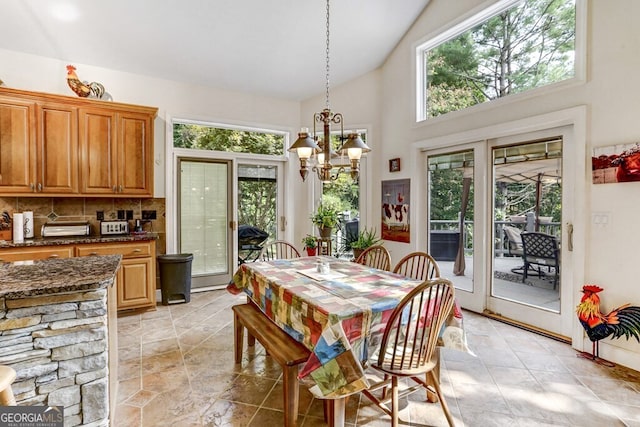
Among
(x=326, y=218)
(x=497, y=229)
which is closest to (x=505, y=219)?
(x=497, y=229)

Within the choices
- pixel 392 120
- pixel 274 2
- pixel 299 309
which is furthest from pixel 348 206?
pixel 299 309

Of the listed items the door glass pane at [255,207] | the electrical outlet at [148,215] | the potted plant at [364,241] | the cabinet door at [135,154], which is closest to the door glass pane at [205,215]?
the door glass pane at [255,207]

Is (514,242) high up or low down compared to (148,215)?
down

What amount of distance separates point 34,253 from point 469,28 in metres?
5.29

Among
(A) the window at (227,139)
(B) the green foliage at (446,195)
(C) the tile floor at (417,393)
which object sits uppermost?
(A) the window at (227,139)

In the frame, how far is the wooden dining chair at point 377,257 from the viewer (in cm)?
298

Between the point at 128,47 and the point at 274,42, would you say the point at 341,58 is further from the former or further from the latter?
the point at 128,47

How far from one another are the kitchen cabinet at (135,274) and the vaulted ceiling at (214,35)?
2206 millimetres

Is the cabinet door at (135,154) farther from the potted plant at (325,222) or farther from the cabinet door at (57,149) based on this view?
the potted plant at (325,222)

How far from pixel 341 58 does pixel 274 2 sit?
51.2 inches

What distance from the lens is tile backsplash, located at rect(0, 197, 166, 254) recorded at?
363 centimetres

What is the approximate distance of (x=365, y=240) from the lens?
14.8ft

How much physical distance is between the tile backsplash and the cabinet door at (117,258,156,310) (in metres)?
0.64

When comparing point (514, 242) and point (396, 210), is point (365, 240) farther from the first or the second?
point (514, 242)
